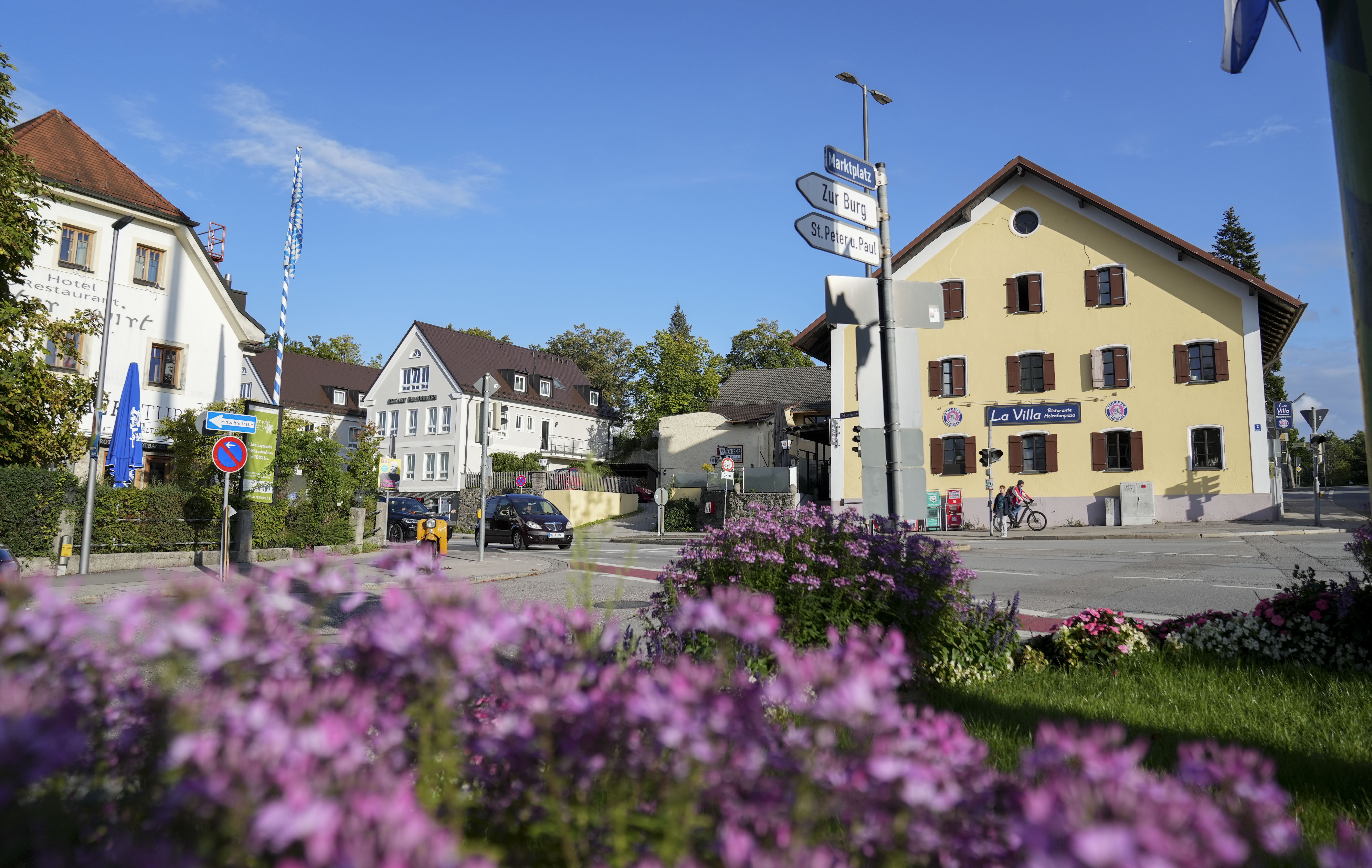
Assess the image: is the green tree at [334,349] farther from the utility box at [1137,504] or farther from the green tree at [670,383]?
the utility box at [1137,504]

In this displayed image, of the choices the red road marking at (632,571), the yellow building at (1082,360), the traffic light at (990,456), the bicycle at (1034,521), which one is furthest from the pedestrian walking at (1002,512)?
the red road marking at (632,571)

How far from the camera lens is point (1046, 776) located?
1.19 m

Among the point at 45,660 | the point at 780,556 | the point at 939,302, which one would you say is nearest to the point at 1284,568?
the point at 939,302

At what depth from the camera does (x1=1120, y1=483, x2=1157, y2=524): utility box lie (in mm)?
28531

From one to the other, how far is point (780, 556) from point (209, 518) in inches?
648

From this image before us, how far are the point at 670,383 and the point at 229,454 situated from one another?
45.8 metres

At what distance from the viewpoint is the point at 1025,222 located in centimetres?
3269

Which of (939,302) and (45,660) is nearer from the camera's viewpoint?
(45,660)

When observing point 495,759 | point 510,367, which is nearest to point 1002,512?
point 495,759

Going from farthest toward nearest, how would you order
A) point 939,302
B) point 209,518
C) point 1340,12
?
point 209,518, point 939,302, point 1340,12

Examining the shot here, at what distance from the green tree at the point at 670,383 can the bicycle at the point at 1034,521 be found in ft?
98.4

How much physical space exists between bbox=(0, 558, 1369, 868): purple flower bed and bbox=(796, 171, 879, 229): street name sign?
6.89 meters

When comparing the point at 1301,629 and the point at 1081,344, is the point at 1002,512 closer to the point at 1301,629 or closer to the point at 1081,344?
the point at 1081,344

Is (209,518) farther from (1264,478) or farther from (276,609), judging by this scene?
(1264,478)
